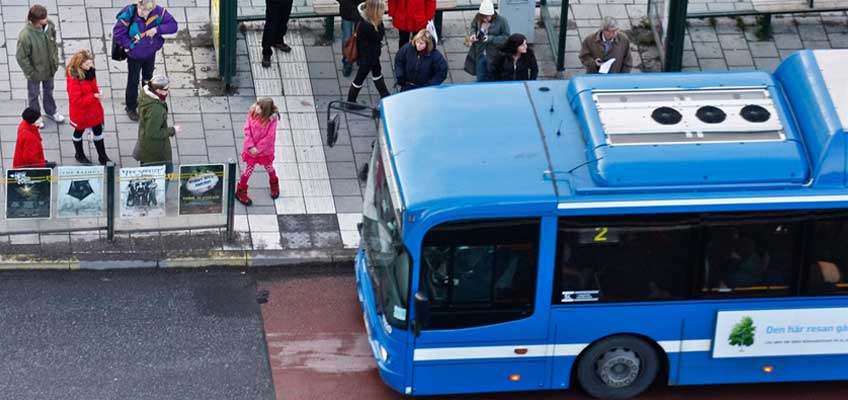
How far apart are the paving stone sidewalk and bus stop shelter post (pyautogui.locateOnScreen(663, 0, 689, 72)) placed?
0.30 m

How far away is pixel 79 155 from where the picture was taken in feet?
57.1

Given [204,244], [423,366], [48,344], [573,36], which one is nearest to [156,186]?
[204,244]

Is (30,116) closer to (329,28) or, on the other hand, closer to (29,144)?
(29,144)

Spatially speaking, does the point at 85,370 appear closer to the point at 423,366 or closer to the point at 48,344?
the point at 48,344

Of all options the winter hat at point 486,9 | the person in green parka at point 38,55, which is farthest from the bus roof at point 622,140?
the person in green parka at point 38,55

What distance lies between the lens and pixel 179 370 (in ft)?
47.2

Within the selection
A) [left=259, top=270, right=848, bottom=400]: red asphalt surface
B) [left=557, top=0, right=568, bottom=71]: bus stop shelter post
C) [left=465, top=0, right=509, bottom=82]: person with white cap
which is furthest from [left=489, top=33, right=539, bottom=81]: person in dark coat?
[left=259, top=270, right=848, bottom=400]: red asphalt surface

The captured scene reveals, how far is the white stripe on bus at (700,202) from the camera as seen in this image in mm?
13031

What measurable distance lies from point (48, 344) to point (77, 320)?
492 mm

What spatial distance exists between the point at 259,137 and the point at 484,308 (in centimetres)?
422

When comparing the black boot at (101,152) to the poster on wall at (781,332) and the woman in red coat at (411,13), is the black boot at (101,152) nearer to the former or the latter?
the woman in red coat at (411,13)

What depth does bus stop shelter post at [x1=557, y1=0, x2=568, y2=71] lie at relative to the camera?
64.1 feet

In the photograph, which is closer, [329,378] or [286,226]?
[329,378]

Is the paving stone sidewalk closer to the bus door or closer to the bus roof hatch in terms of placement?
the bus door
